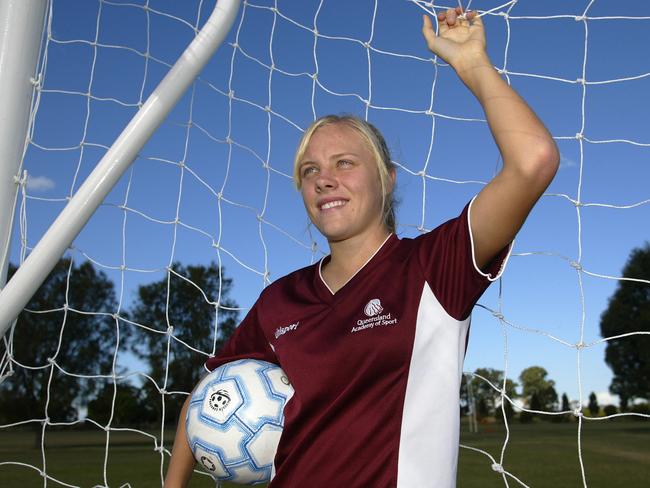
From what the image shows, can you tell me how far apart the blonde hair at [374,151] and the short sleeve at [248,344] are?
48 cm

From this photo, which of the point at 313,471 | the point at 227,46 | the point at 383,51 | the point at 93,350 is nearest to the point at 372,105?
the point at 383,51

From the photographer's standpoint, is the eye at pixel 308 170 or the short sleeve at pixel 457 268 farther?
the eye at pixel 308 170

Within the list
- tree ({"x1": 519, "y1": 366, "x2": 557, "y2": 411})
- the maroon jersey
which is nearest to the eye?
the maroon jersey

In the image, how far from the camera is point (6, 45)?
94.0 inches

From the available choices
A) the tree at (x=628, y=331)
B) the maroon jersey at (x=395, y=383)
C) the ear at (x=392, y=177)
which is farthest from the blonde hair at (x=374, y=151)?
the tree at (x=628, y=331)

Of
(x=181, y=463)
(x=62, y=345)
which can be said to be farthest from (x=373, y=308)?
(x=62, y=345)

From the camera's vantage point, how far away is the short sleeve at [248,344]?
232 cm

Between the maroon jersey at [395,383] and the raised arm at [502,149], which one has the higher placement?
the raised arm at [502,149]

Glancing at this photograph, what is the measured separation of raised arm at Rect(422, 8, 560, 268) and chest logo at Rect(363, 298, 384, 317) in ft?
1.04

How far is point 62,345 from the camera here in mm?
22375

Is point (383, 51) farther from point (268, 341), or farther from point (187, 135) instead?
point (268, 341)

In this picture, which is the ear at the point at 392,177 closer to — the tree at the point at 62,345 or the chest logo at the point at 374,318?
the chest logo at the point at 374,318

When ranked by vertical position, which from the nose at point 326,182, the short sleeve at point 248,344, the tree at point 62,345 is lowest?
the short sleeve at point 248,344

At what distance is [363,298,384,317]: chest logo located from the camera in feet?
6.31
